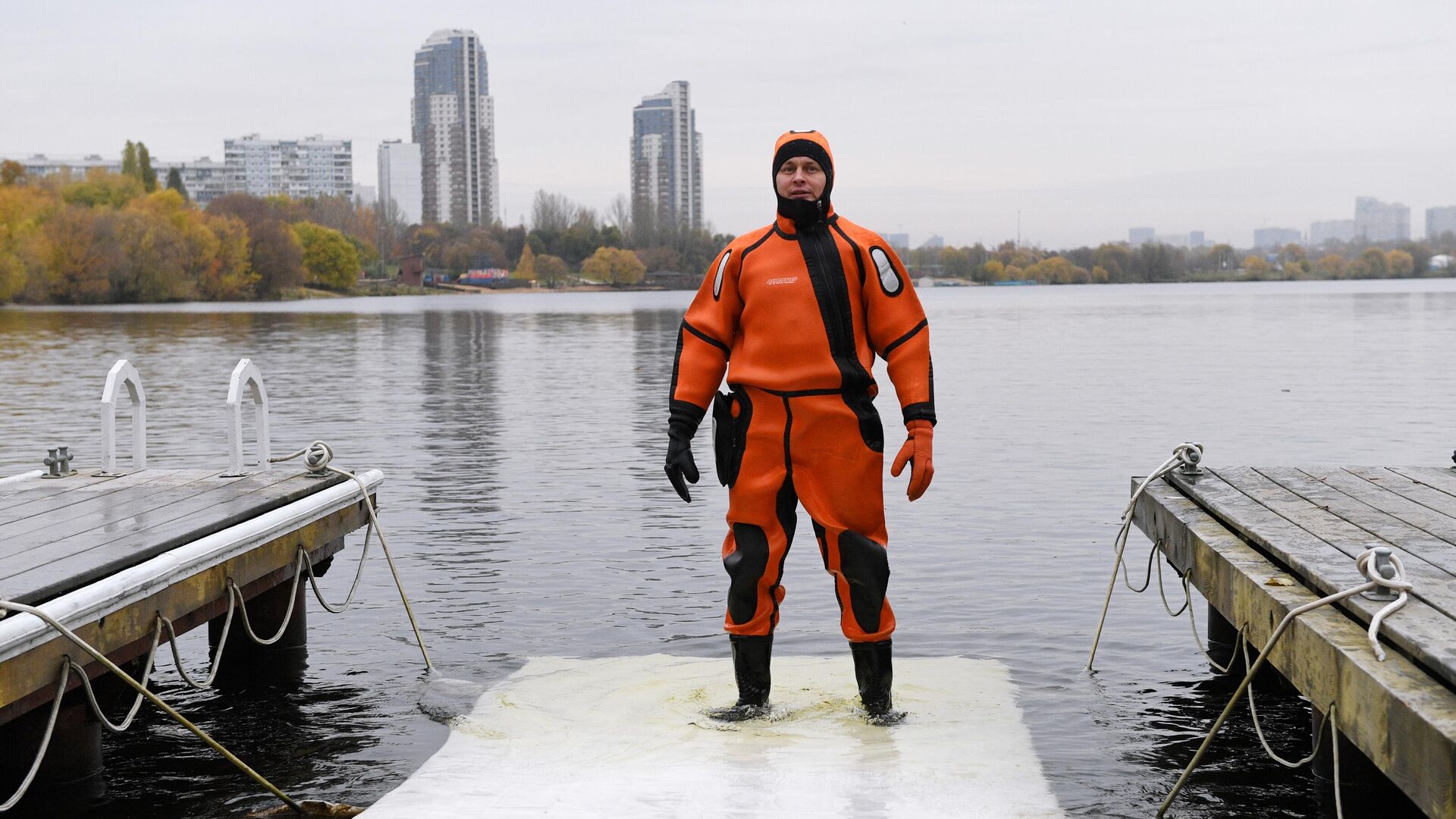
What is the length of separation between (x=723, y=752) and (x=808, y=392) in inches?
52.6

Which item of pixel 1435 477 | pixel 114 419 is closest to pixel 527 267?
pixel 114 419

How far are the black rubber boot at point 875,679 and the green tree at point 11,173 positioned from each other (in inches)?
5765

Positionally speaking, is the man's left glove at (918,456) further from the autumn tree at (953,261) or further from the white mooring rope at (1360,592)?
the autumn tree at (953,261)

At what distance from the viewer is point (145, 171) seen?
490ft

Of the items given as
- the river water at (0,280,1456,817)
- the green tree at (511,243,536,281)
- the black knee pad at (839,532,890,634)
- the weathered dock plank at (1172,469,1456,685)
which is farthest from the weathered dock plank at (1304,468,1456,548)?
the green tree at (511,243,536,281)

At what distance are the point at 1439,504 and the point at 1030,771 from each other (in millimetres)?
2402

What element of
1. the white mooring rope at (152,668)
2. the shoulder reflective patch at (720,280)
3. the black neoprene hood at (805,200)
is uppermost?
the black neoprene hood at (805,200)

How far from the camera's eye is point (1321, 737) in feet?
16.9

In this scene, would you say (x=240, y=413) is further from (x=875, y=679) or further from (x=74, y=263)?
(x=74, y=263)

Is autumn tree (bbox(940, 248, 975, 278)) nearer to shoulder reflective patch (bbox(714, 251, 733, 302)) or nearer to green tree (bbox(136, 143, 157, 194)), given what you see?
green tree (bbox(136, 143, 157, 194))

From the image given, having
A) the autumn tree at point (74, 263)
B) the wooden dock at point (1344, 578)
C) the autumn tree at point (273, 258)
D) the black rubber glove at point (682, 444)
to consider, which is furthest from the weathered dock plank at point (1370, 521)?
the autumn tree at point (273, 258)

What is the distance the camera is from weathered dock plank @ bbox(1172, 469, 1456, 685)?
3980mm

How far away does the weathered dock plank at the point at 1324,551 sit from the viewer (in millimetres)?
3980

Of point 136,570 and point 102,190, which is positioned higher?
point 102,190
